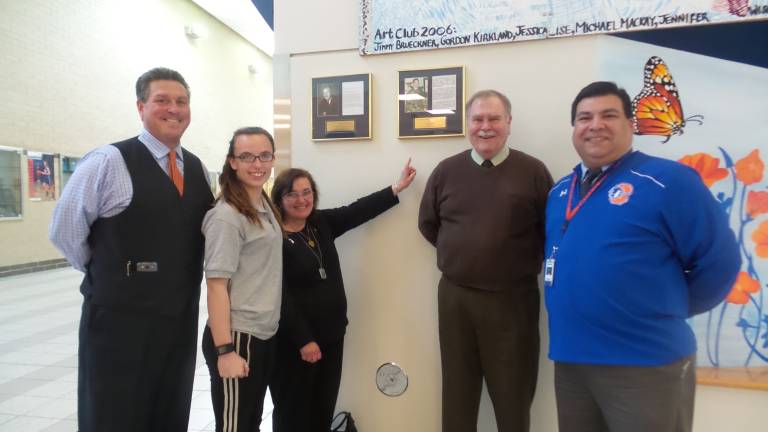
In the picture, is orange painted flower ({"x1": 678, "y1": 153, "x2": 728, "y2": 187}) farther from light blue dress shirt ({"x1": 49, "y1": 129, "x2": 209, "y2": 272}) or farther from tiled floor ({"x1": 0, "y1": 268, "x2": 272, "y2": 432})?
tiled floor ({"x1": 0, "y1": 268, "x2": 272, "y2": 432})

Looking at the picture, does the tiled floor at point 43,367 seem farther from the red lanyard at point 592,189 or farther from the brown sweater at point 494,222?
the red lanyard at point 592,189

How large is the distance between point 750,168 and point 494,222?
1.16m

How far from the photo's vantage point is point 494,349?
1.89 metres

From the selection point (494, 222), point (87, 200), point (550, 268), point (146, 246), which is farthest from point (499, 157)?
point (87, 200)

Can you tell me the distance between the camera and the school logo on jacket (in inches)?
54.1

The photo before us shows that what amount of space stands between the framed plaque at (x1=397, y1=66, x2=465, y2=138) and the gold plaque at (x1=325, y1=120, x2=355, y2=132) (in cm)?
26

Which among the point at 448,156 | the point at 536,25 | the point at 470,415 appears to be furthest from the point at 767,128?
the point at 470,415

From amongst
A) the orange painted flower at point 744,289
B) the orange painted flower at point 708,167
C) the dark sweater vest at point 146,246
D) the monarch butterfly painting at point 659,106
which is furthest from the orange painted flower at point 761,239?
the dark sweater vest at point 146,246

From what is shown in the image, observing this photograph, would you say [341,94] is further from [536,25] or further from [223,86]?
[223,86]

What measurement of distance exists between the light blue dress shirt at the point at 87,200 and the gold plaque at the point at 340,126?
1080 mm

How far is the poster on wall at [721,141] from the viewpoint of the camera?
194cm

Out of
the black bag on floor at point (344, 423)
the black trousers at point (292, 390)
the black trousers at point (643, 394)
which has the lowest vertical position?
the black bag on floor at point (344, 423)

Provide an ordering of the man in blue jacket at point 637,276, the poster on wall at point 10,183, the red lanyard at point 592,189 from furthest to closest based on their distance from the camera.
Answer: the poster on wall at point 10,183
the red lanyard at point 592,189
the man in blue jacket at point 637,276

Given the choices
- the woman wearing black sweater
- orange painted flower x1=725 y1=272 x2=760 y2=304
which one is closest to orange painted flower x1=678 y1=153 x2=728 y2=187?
orange painted flower x1=725 y1=272 x2=760 y2=304
